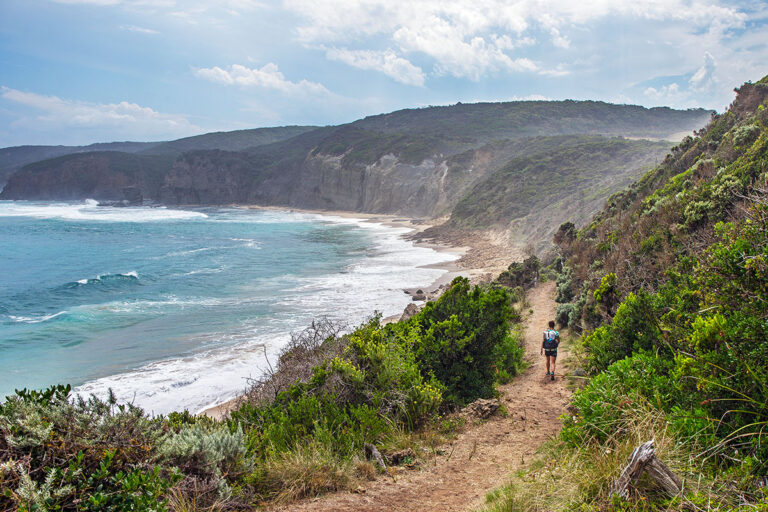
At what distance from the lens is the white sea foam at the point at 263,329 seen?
11.4 metres

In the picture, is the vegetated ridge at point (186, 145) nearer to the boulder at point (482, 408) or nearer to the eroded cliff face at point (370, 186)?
the eroded cliff face at point (370, 186)

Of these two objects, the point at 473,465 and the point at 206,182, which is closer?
the point at 473,465

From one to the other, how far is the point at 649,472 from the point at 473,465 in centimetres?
231

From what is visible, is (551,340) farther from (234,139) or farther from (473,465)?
(234,139)

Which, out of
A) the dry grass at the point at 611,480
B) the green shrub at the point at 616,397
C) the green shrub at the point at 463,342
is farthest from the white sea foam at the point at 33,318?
the green shrub at the point at 616,397

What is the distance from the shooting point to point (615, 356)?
6242mm

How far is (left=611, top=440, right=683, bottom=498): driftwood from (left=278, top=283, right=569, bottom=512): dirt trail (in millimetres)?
1418

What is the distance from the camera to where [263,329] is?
16.1 metres

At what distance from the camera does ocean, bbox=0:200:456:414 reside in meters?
12.5

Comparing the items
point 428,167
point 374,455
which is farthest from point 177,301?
point 428,167

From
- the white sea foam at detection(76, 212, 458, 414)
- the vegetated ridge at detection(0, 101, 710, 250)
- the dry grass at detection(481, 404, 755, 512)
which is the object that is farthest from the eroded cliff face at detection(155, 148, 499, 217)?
the dry grass at detection(481, 404, 755, 512)

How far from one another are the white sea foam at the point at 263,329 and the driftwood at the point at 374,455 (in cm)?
390

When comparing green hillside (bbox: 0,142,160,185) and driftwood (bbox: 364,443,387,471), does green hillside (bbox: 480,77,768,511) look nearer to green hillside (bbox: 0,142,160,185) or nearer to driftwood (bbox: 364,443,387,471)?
driftwood (bbox: 364,443,387,471)

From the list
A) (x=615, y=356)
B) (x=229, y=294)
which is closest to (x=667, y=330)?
(x=615, y=356)
